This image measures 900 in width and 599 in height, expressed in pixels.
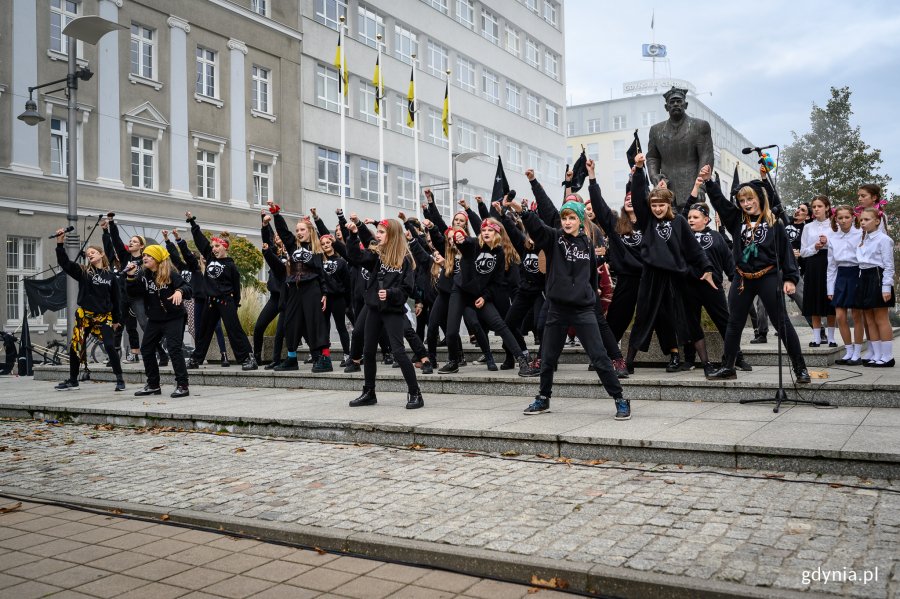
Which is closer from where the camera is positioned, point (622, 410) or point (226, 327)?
point (622, 410)

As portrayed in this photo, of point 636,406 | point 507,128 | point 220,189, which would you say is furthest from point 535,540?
point 507,128

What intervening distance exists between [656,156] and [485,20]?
43271 mm

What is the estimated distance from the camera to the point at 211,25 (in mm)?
32688

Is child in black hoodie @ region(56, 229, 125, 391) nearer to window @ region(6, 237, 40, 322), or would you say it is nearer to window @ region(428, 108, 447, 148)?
window @ region(6, 237, 40, 322)

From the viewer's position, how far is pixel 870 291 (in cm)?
956

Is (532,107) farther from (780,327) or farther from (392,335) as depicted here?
(780,327)

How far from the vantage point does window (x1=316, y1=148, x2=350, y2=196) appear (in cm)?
3784

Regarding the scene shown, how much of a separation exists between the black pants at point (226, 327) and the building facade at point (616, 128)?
76.0 meters

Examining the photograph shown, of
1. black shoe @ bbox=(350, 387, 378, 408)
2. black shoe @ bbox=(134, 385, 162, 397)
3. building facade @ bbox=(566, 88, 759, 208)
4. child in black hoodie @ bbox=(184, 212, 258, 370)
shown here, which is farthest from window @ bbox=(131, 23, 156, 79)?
building facade @ bbox=(566, 88, 759, 208)

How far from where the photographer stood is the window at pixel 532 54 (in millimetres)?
58188

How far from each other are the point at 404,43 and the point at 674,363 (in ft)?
125

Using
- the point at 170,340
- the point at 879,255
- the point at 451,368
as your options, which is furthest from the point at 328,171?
the point at 879,255

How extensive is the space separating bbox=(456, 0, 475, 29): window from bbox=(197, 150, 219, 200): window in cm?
2280

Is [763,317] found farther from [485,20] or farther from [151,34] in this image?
[485,20]
